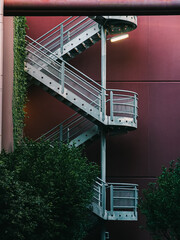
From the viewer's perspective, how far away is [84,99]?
2519 centimetres

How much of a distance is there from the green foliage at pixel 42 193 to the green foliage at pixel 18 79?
2136 millimetres

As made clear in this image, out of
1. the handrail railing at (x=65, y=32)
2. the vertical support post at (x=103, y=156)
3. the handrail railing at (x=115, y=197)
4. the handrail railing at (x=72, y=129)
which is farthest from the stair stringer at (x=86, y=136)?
the handrail railing at (x=65, y=32)

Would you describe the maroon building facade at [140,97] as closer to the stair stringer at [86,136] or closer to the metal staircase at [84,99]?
the metal staircase at [84,99]

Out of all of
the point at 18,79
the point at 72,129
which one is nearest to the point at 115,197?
the point at 72,129

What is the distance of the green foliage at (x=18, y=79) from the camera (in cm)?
2323

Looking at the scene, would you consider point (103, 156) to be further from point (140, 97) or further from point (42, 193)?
point (42, 193)

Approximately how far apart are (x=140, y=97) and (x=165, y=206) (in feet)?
22.2

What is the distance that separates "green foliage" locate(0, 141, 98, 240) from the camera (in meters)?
15.1

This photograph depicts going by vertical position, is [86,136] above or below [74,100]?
below

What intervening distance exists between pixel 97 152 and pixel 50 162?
9.42m

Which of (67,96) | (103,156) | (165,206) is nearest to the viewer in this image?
(165,206)

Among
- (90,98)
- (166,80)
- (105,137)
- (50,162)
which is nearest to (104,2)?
(50,162)

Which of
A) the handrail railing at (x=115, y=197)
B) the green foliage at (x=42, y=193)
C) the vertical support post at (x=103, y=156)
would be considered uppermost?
the vertical support post at (x=103, y=156)

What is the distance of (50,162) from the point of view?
767 inches
